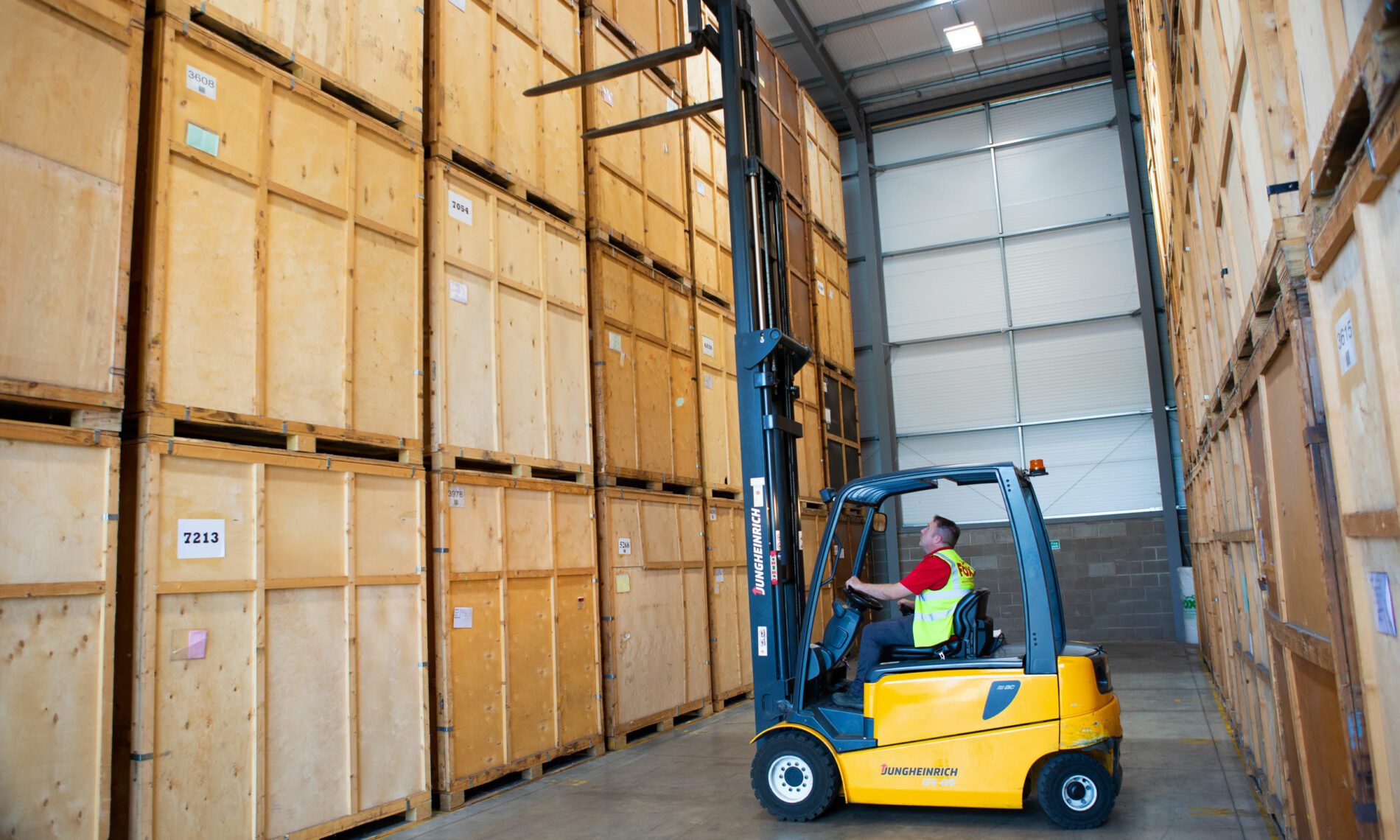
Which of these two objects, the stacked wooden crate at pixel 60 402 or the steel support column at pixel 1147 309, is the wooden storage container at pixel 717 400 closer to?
the stacked wooden crate at pixel 60 402

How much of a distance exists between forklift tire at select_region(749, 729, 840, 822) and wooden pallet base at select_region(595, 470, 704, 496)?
3.39 meters

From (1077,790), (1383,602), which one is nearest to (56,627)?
(1383,602)

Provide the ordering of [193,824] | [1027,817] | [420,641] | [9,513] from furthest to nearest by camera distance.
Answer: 1. [420,641]
2. [1027,817]
3. [193,824]
4. [9,513]

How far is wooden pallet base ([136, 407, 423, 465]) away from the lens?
496 centimetres

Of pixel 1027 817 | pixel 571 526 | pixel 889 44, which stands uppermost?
pixel 889 44

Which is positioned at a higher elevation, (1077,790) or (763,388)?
(763,388)

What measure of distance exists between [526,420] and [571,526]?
103cm

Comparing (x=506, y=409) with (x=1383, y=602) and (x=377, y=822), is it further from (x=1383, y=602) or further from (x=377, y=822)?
(x=1383, y=602)

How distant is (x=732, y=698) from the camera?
10797 mm

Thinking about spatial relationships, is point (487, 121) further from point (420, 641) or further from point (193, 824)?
point (193, 824)

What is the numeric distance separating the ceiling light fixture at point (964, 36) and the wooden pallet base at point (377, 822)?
44.7 ft

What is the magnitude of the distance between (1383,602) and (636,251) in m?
8.19

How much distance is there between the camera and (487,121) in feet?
25.5

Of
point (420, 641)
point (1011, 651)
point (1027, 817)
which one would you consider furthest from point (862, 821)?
point (420, 641)
